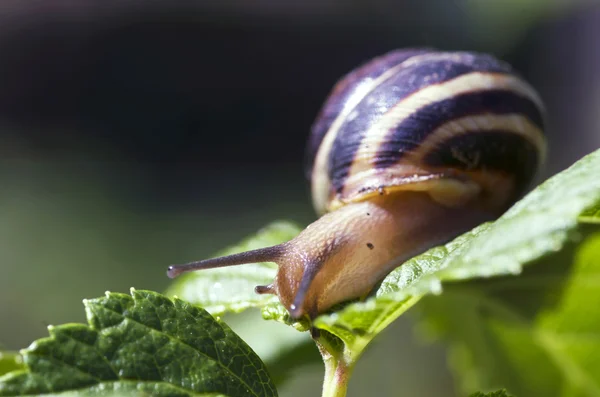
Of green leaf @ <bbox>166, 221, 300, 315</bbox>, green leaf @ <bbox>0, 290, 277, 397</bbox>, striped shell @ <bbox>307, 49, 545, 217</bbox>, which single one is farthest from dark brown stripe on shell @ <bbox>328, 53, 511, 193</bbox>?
green leaf @ <bbox>0, 290, 277, 397</bbox>

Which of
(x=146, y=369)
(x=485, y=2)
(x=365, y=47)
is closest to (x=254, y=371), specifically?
(x=146, y=369)

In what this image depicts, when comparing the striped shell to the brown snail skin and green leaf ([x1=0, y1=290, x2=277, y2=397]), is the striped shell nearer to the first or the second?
the brown snail skin

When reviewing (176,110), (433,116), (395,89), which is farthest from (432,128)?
(176,110)

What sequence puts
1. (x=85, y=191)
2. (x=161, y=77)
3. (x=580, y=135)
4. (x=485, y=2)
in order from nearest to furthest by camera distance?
(x=85, y=191)
(x=580, y=135)
(x=161, y=77)
(x=485, y=2)

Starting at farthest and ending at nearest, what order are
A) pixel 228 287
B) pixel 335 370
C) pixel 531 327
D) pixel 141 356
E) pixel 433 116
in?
1. pixel 531 327
2. pixel 433 116
3. pixel 228 287
4. pixel 335 370
5. pixel 141 356

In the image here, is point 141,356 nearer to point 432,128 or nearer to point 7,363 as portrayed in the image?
point 7,363

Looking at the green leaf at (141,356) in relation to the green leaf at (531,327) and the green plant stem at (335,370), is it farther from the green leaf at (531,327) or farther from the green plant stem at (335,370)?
the green leaf at (531,327)

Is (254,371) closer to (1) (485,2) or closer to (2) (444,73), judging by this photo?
(2) (444,73)
